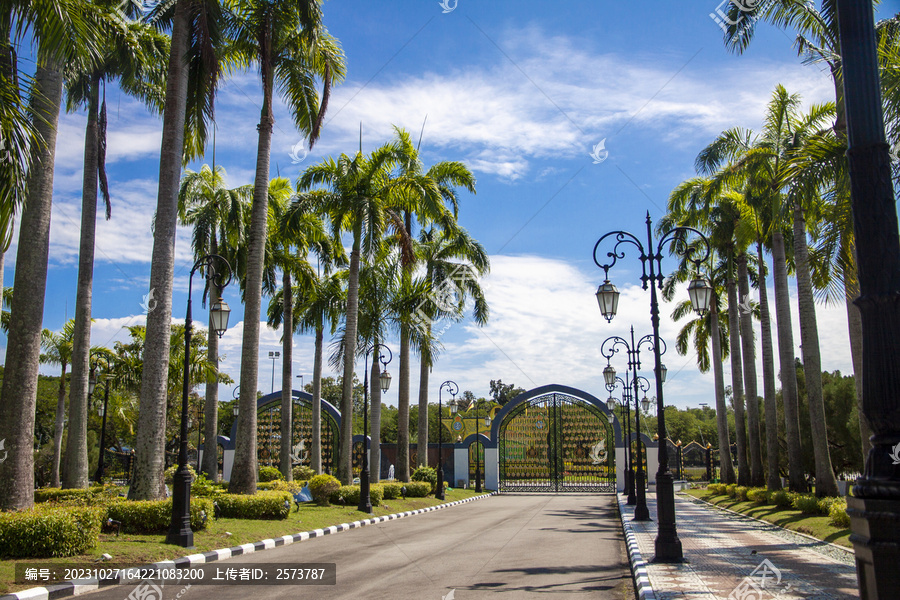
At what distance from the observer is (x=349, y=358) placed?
22.9 m

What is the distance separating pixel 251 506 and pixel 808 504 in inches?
564

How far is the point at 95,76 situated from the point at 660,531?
18.6 metres

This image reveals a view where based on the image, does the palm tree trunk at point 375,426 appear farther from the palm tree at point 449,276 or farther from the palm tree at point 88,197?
the palm tree at point 88,197

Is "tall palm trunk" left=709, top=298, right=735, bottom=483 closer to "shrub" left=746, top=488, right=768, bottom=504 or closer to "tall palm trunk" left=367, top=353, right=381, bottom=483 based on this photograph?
"shrub" left=746, top=488, right=768, bottom=504

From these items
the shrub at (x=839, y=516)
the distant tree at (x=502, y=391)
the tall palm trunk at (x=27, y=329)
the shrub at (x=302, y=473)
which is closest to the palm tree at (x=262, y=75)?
the tall palm trunk at (x=27, y=329)

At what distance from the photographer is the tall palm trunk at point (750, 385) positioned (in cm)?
2561

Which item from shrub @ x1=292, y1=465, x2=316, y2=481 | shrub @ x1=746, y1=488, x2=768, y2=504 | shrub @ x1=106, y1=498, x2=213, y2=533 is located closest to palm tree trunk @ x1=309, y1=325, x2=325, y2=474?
shrub @ x1=292, y1=465, x2=316, y2=481

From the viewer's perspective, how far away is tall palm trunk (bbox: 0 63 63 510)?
1130cm

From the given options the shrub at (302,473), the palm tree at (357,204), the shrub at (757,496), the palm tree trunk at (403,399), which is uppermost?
the palm tree at (357,204)

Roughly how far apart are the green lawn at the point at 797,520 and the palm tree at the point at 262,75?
44.4ft

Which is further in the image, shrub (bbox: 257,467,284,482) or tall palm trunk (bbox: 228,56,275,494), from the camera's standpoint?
shrub (bbox: 257,467,284,482)

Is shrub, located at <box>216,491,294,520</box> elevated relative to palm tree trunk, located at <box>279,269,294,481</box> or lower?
lower

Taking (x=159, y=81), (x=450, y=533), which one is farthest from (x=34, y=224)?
(x=450, y=533)

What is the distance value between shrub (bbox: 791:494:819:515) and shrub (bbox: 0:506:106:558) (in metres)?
16.5
